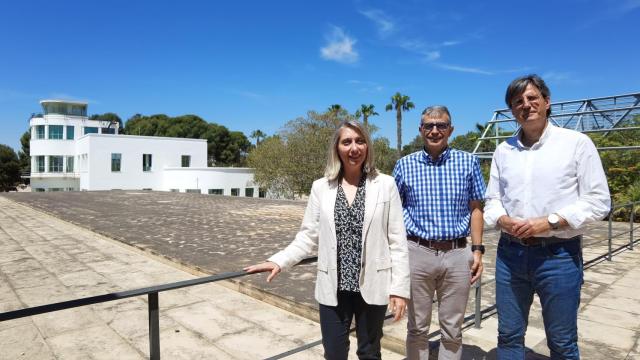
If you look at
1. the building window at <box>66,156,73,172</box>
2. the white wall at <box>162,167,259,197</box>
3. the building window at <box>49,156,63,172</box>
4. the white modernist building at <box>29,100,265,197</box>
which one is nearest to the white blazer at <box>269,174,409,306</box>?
the white wall at <box>162,167,259,197</box>

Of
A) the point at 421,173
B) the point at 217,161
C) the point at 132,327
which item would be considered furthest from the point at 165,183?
the point at 421,173

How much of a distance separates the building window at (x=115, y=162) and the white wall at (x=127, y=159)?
0.25 meters

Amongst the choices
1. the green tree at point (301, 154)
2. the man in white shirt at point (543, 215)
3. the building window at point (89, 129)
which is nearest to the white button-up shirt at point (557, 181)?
the man in white shirt at point (543, 215)

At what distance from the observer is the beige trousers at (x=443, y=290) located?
7.62 feet

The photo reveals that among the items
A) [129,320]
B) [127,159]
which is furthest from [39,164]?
[129,320]

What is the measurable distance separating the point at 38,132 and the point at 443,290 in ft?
178

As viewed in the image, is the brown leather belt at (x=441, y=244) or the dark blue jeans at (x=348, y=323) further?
the brown leather belt at (x=441, y=244)

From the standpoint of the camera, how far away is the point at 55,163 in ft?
142

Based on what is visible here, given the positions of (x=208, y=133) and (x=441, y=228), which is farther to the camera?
(x=208, y=133)

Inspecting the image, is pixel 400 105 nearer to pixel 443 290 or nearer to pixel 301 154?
pixel 301 154

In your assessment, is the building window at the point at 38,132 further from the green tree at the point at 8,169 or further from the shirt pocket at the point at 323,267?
the shirt pocket at the point at 323,267

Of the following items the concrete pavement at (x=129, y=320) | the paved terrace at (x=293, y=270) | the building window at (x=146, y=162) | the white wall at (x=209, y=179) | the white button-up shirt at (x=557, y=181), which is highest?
the building window at (x=146, y=162)

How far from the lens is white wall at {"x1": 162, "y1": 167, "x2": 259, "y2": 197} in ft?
119

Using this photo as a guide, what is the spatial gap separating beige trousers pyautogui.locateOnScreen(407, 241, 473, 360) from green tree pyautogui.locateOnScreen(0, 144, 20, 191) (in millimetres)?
58671
